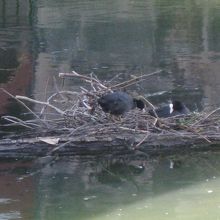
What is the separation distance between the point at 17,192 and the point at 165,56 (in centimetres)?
1041

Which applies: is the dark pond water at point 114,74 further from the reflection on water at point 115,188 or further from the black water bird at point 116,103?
the black water bird at point 116,103

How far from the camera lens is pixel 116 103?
956 centimetres

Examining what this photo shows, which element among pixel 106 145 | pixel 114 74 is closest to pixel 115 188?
pixel 106 145

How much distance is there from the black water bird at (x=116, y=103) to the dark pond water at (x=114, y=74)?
0.66 meters

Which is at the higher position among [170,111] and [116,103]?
[116,103]

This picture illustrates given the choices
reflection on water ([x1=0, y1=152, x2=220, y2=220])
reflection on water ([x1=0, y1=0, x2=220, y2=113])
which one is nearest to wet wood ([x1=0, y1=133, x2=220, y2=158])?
reflection on water ([x1=0, y1=152, x2=220, y2=220])

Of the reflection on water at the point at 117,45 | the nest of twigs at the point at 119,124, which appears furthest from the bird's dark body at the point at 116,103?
the reflection on water at the point at 117,45

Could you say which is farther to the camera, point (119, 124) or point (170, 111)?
point (170, 111)

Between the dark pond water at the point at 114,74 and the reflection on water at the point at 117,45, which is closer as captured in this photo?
the dark pond water at the point at 114,74

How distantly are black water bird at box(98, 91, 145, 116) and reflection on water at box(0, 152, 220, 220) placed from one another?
622 mm

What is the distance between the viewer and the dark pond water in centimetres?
796

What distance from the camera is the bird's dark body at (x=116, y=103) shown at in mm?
9617

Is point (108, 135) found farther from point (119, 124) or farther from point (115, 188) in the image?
point (115, 188)

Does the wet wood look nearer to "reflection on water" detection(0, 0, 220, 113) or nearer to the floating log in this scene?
the floating log
